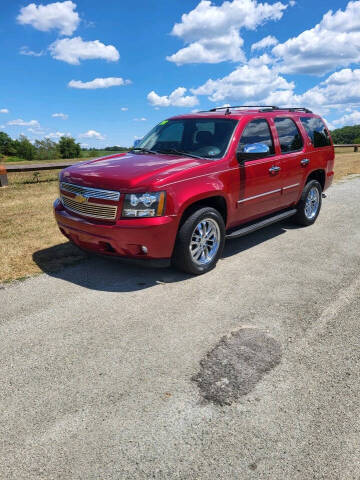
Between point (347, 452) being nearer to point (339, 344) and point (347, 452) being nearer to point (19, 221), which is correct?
point (339, 344)

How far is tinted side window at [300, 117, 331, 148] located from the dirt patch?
4579 millimetres

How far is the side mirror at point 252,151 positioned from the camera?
16.4 feet

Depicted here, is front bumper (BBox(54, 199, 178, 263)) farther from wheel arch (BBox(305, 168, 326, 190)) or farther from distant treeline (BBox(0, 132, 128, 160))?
distant treeline (BBox(0, 132, 128, 160))

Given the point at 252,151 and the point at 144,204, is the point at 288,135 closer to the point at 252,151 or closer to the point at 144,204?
the point at 252,151

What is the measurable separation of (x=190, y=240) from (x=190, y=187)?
606mm

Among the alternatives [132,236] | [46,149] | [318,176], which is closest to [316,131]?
[318,176]

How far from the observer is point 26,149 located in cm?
7531

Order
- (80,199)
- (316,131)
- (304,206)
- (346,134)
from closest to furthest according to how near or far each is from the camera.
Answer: (80,199), (304,206), (316,131), (346,134)

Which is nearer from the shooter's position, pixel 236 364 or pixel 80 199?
pixel 236 364

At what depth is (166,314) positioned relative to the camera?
376 centimetres

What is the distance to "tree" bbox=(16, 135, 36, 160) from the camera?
7456 cm

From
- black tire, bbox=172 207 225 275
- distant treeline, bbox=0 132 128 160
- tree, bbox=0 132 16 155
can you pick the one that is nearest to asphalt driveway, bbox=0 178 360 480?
black tire, bbox=172 207 225 275

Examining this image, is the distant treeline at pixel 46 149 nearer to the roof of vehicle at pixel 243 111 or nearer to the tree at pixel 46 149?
the tree at pixel 46 149

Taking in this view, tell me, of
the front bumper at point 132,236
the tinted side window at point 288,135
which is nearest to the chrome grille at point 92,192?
the front bumper at point 132,236
